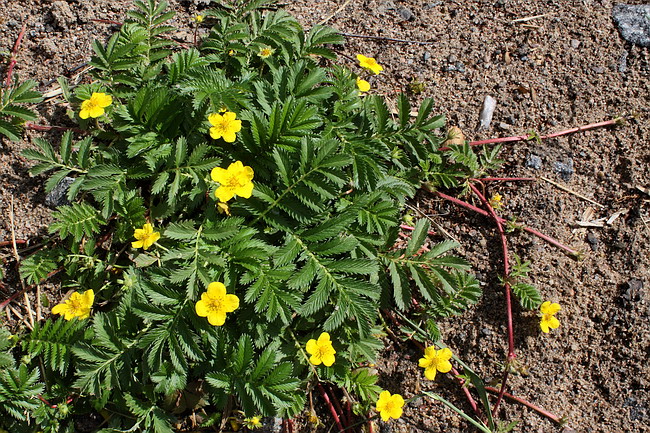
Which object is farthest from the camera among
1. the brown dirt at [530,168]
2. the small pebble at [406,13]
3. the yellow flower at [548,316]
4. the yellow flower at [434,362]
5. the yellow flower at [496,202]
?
the small pebble at [406,13]

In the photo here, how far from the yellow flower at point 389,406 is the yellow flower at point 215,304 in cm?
89

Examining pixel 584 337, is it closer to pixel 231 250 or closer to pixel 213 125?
pixel 231 250

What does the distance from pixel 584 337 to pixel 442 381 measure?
0.83 meters

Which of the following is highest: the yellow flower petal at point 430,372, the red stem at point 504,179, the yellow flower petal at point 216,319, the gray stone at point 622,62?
the gray stone at point 622,62

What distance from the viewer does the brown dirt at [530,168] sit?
2984 mm

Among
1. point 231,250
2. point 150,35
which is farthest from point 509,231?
point 150,35

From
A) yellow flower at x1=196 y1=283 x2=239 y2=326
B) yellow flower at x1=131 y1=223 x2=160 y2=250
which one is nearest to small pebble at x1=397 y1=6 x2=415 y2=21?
yellow flower at x1=131 y1=223 x2=160 y2=250

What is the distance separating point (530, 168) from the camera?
336 cm

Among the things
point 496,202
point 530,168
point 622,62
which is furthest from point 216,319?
point 622,62

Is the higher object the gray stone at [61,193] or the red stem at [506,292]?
the gray stone at [61,193]

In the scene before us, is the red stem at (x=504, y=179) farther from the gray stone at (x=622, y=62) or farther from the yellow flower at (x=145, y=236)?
the yellow flower at (x=145, y=236)

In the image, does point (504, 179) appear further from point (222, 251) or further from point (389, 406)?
point (222, 251)

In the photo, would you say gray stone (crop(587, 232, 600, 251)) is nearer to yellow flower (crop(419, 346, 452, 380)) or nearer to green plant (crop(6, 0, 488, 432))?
green plant (crop(6, 0, 488, 432))

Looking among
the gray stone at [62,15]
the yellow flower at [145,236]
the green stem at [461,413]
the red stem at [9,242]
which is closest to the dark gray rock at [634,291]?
the green stem at [461,413]
